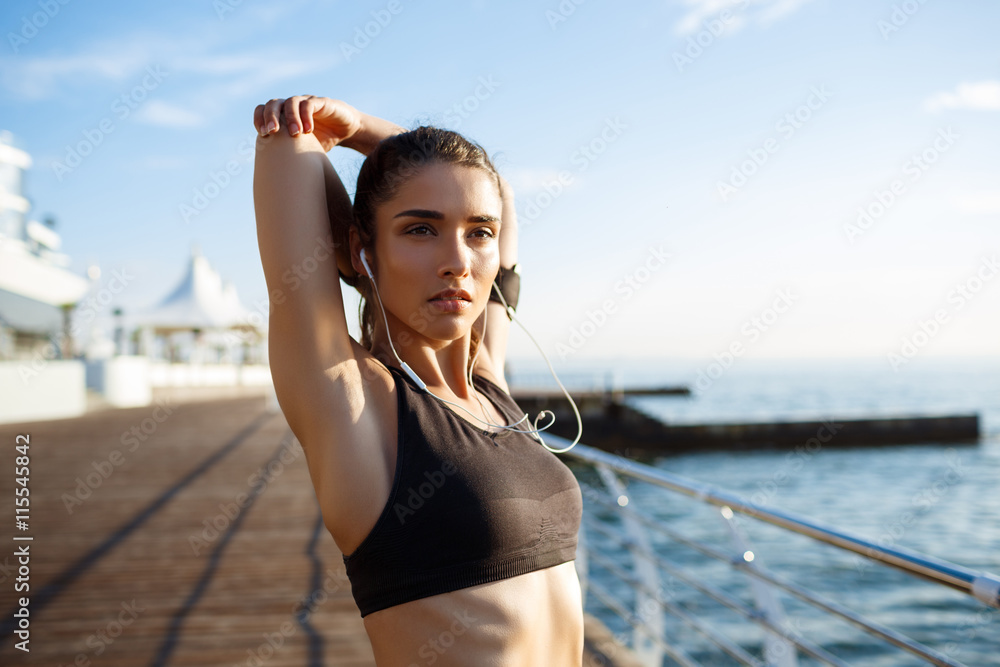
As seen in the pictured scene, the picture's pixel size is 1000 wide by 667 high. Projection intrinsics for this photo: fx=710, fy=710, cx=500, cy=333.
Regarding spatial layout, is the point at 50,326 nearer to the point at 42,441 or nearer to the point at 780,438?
the point at 42,441

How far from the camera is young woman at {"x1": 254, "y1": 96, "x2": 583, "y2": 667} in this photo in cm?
98

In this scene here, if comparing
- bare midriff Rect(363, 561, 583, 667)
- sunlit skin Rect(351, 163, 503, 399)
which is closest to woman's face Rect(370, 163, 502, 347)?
sunlit skin Rect(351, 163, 503, 399)

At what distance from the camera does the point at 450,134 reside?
1.20 m

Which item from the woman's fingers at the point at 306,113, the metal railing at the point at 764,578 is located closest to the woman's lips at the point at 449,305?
the woman's fingers at the point at 306,113

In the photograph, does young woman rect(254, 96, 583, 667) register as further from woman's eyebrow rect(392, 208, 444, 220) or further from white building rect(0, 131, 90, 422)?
white building rect(0, 131, 90, 422)

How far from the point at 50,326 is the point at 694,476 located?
15.8m

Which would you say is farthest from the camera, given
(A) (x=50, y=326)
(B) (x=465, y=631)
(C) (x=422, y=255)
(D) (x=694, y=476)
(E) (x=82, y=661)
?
(D) (x=694, y=476)

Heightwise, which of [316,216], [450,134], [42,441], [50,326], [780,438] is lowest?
[780,438]

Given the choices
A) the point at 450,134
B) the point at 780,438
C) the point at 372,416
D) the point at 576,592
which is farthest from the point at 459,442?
the point at 780,438

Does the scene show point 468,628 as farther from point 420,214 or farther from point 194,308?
point 194,308

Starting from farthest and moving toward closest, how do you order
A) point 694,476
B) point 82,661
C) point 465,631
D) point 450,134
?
point 694,476 → point 82,661 → point 450,134 → point 465,631

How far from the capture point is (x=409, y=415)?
104cm

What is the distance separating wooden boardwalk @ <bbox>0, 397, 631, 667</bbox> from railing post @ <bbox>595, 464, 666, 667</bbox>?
6.1 inches

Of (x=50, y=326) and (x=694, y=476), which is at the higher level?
(x=50, y=326)
